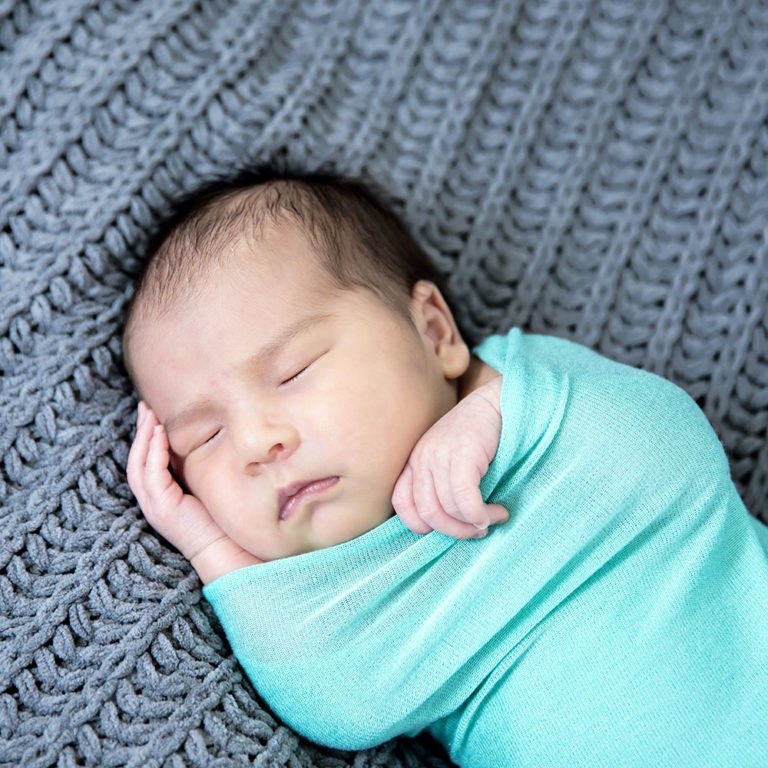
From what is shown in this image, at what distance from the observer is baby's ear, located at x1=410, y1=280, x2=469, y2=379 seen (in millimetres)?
1282

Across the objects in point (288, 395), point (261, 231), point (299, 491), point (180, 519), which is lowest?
point (180, 519)

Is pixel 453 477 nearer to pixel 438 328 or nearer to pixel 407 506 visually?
pixel 407 506

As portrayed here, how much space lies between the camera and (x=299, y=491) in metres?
1.13

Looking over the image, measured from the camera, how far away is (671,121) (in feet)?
5.01

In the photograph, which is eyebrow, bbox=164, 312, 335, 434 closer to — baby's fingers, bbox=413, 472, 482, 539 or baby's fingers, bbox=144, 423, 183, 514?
baby's fingers, bbox=144, 423, 183, 514

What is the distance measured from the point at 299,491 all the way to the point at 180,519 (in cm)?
20

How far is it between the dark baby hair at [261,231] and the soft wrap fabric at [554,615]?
0.99ft

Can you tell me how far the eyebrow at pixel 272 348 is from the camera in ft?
3.78

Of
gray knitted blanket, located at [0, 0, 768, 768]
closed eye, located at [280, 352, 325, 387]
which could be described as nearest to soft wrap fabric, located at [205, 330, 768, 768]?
gray knitted blanket, located at [0, 0, 768, 768]

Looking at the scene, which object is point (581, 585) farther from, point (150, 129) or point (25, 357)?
point (150, 129)

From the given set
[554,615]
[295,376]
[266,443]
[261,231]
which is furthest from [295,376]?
[554,615]

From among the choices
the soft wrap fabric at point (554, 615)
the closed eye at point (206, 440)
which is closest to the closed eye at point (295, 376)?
the closed eye at point (206, 440)

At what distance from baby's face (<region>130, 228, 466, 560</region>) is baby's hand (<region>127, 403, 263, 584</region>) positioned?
1.2 inches

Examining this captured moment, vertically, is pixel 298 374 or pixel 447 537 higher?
pixel 298 374
